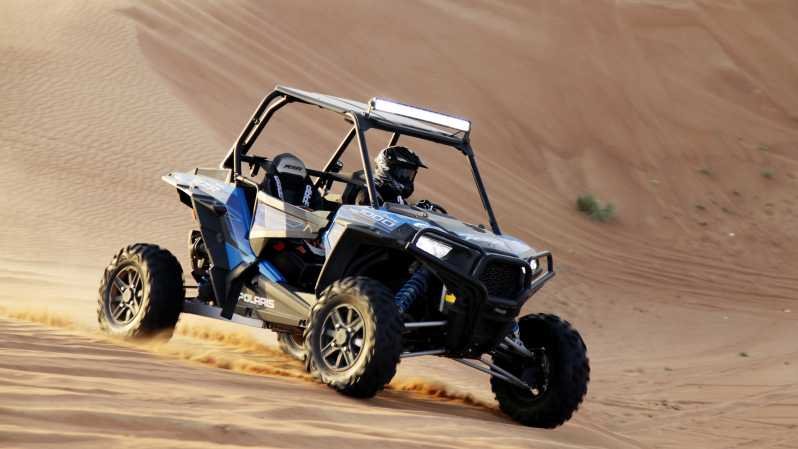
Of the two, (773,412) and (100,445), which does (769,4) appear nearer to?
(773,412)

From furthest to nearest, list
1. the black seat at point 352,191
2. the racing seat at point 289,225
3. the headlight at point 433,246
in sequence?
1. the black seat at point 352,191
2. the racing seat at point 289,225
3. the headlight at point 433,246

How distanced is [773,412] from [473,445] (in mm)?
6023

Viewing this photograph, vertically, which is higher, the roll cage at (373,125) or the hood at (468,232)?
the roll cage at (373,125)

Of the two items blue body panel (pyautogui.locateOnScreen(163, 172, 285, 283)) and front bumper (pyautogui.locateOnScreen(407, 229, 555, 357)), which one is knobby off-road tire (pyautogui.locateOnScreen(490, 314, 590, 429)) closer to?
front bumper (pyautogui.locateOnScreen(407, 229, 555, 357))

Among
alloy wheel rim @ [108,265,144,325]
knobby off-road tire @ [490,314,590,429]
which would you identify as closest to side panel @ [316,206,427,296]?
knobby off-road tire @ [490,314,590,429]

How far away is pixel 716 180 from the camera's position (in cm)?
2328

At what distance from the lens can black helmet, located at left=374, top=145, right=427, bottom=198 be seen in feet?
25.2

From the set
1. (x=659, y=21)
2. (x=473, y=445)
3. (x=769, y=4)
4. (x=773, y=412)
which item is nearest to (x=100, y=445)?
(x=473, y=445)

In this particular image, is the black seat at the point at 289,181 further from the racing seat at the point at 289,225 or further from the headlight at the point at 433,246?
the headlight at the point at 433,246

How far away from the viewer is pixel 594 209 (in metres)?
20.8

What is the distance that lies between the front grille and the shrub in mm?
14026

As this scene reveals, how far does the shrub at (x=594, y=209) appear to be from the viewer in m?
20.7

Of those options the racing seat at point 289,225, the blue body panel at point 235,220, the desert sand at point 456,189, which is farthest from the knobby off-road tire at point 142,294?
the racing seat at point 289,225

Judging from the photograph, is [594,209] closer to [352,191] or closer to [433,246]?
[352,191]
